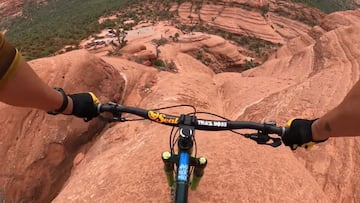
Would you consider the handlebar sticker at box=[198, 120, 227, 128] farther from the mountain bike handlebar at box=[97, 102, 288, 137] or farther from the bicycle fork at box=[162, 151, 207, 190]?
the bicycle fork at box=[162, 151, 207, 190]

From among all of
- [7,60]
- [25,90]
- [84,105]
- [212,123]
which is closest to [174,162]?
[212,123]

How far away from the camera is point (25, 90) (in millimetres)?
2717

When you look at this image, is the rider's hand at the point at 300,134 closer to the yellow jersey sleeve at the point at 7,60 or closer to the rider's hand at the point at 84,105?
the rider's hand at the point at 84,105

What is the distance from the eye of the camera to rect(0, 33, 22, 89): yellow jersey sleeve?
7.86 feet

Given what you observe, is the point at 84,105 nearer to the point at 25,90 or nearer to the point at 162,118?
the point at 162,118

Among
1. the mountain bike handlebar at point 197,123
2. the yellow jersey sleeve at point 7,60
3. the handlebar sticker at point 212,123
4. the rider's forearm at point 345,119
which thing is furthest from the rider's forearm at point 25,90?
the rider's forearm at point 345,119

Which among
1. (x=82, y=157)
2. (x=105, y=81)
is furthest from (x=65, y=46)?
(x=82, y=157)

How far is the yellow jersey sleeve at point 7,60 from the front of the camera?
2396mm

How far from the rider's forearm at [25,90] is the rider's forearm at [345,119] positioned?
86.3 inches

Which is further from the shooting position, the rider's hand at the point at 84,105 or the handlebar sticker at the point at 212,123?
the handlebar sticker at the point at 212,123

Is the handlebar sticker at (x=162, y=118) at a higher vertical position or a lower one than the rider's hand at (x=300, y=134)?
lower

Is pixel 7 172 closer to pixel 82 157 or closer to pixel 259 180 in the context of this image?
pixel 82 157

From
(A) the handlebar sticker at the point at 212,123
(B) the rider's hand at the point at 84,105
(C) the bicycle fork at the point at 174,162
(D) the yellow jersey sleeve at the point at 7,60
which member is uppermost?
(D) the yellow jersey sleeve at the point at 7,60

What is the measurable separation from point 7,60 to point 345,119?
230 cm
